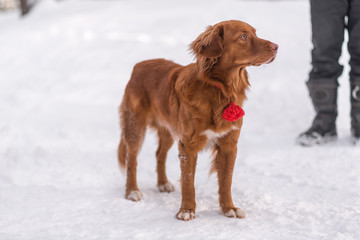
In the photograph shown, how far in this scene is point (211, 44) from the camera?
7.11ft

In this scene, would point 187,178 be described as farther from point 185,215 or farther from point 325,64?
point 325,64

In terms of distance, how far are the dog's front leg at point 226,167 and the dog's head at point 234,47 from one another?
0.42 m

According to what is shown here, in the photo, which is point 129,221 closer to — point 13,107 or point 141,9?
point 13,107

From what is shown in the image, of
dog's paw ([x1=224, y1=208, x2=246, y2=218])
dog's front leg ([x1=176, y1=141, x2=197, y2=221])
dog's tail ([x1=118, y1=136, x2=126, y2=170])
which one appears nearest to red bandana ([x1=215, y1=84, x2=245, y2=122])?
dog's front leg ([x1=176, y1=141, x2=197, y2=221])

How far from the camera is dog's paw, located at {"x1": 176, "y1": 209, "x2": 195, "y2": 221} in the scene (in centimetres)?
225

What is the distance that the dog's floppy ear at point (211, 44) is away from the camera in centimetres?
216

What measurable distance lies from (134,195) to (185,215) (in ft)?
1.76

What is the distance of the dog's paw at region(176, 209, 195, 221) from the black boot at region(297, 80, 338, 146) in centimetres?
155

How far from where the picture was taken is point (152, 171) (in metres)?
3.33

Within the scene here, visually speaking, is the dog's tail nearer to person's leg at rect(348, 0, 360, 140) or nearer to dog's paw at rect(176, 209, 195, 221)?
dog's paw at rect(176, 209, 195, 221)

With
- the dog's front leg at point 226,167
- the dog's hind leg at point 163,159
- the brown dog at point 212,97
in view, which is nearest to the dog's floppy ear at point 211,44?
the brown dog at point 212,97

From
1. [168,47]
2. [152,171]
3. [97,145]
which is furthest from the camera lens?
[168,47]

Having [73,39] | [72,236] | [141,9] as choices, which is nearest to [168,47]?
[73,39]

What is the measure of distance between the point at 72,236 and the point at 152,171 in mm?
1330
